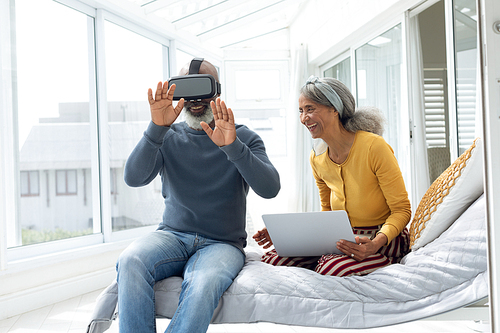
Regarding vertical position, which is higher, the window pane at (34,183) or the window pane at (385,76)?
the window pane at (385,76)

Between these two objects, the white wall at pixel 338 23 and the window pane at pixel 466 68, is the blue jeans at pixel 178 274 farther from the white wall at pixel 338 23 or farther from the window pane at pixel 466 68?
the white wall at pixel 338 23

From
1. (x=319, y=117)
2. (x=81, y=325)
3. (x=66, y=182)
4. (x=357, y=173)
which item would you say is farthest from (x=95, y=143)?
(x=357, y=173)

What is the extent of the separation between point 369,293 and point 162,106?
0.93 meters

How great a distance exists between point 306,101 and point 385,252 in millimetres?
666

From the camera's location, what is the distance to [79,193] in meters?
3.35

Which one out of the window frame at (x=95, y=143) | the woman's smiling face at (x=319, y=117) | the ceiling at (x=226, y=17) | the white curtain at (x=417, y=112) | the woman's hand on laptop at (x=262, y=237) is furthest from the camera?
the ceiling at (x=226, y=17)

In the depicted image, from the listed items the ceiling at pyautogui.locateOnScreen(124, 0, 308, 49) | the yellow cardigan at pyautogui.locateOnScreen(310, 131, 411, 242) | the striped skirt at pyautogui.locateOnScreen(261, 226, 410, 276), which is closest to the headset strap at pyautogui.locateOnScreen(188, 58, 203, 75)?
the yellow cardigan at pyautogui.locateOnScreen(310, 131, 411, 242)

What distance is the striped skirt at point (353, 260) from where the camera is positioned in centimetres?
142

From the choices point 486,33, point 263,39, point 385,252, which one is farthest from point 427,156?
point 263,39

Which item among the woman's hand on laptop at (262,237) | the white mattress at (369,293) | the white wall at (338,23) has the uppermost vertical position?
the white wall at (338,23)

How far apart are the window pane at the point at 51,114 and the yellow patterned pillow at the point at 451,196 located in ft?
8.38

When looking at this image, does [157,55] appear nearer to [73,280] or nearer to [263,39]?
[263,39]

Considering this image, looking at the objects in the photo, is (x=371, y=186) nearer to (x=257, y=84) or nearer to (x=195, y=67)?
(x=195, y=67)

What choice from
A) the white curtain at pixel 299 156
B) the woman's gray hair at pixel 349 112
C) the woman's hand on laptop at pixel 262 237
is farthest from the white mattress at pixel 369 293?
the white curtain at pixel 299 156
